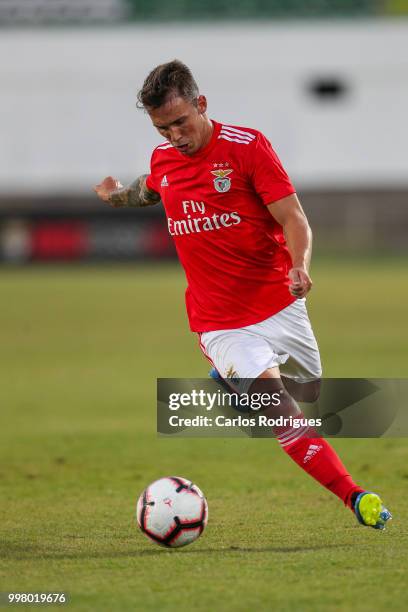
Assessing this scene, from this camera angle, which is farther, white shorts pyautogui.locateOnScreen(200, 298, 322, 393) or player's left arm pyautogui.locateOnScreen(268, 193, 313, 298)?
white shorts pyautogui.locateOnScreen(200, 298, 322, 393)

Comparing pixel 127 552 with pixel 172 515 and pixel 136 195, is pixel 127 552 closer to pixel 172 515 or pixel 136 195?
pixel 172 515

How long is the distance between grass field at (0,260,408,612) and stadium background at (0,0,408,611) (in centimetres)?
2

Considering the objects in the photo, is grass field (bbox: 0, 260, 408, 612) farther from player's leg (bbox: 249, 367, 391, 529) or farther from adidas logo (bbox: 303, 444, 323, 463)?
adidas logo (bbox: 303, 444, 323, 463)

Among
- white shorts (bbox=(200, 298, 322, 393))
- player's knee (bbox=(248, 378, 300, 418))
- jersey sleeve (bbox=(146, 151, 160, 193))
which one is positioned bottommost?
player's knee (bbox=(248, 378, 300, 418))

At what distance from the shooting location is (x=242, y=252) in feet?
19.9

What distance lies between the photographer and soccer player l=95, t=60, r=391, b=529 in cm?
581

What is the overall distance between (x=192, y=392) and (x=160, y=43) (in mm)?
36891

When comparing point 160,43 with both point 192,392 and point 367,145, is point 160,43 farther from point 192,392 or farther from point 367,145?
point 192,392

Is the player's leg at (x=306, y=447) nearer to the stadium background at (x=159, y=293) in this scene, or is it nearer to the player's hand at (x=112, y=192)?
the stadium background at (x=159, y=293)

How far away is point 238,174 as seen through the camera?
594 centimetres

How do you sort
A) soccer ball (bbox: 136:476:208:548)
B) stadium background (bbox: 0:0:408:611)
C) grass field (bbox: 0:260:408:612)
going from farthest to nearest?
soccer ball (bbox: 136:476:208:548) < stadium background (bbox: 0:0:408:611) < grass field (bbox: 0:260:408:612)

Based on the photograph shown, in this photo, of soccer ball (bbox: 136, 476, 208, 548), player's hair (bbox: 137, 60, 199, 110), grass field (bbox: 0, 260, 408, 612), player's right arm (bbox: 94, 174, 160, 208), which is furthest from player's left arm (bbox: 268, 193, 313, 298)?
grass field (bbox: 0, 260, 408, 612)

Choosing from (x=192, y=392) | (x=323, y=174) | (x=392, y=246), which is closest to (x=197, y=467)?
(x=192, y=392)

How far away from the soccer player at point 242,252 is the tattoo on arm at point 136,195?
28 centimetres
